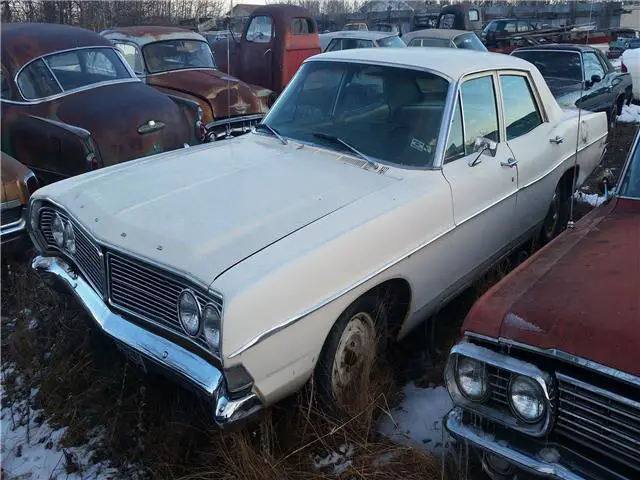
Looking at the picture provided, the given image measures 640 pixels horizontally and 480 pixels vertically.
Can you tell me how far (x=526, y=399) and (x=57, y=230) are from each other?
105 inches

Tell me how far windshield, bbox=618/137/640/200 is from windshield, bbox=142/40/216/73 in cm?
680

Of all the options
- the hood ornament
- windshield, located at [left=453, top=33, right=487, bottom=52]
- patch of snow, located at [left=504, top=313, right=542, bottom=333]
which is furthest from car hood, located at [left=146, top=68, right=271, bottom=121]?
windshield, located at [left=453, top=33, right=487, bottom=52]

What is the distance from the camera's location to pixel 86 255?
319cm

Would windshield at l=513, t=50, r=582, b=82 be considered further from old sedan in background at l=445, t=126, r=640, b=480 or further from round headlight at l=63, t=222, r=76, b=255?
round headlight at l=63, t=222, r=76, b=255

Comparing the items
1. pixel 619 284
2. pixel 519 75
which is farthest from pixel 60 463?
pixel 519 75

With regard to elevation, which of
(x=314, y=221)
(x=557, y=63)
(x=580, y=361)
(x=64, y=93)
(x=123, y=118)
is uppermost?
Answer: (x=557, y=63)

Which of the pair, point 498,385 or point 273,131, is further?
point 273,131

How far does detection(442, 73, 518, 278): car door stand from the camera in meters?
3.60

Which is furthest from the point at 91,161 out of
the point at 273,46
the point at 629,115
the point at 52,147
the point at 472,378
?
the point at 629,115

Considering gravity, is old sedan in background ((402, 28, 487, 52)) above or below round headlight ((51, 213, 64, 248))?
above

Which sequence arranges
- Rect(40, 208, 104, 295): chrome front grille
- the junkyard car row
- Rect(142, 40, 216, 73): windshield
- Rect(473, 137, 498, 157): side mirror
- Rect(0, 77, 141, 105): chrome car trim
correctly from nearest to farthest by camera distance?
the junkyard car row, Rect(40, 208, 104, 295): chrome front grille, Rect(473, 137, 498, 157): side mirror, Rect(0, 77, 141, 105): chrome car trim, Rect(142, 40, 216, 73): windshield

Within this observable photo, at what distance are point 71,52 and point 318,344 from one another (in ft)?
18.1

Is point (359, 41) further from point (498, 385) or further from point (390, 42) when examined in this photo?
point (498, 385)

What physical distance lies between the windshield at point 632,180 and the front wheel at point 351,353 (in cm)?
140
